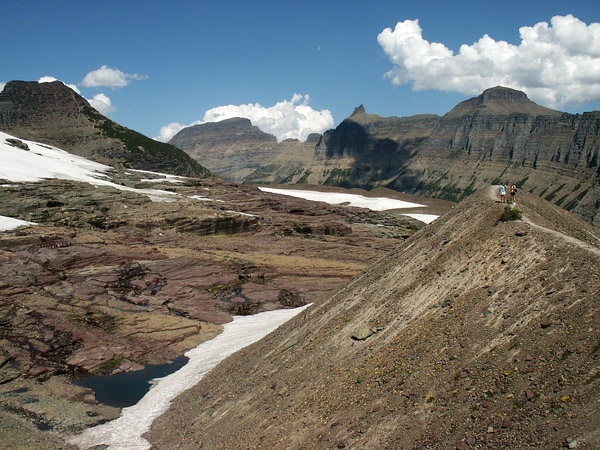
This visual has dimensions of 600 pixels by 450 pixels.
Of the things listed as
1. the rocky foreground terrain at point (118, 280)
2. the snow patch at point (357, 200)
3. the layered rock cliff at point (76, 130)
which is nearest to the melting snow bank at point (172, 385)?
the rocky foreground terrain at point (118, 280)

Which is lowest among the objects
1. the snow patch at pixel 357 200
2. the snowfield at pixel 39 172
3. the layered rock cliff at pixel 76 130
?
the snow patch at pixel 357 200

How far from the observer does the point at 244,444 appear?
531 inches

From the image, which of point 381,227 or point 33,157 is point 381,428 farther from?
point 33,157

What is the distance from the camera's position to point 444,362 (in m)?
12.0

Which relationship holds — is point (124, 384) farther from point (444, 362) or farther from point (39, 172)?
point (39, 172)

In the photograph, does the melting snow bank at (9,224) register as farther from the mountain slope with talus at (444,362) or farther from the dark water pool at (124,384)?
the mountain slope with talus at (444,362)

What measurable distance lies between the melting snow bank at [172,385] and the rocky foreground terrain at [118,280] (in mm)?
864

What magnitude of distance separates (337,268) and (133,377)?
82.5 ft

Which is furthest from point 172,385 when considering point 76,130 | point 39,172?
point 76,130

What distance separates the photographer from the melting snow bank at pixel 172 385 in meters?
16.9

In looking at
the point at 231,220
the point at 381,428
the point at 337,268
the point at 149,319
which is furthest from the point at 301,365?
the point at 231,220

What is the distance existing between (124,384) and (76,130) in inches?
6315

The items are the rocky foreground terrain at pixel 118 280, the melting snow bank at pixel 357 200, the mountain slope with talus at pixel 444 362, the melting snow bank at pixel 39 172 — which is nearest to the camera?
the mountain slope with talus at pixel 444 362

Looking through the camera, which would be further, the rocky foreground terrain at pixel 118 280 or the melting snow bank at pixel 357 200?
the melting snow bank at pixel 357 200
